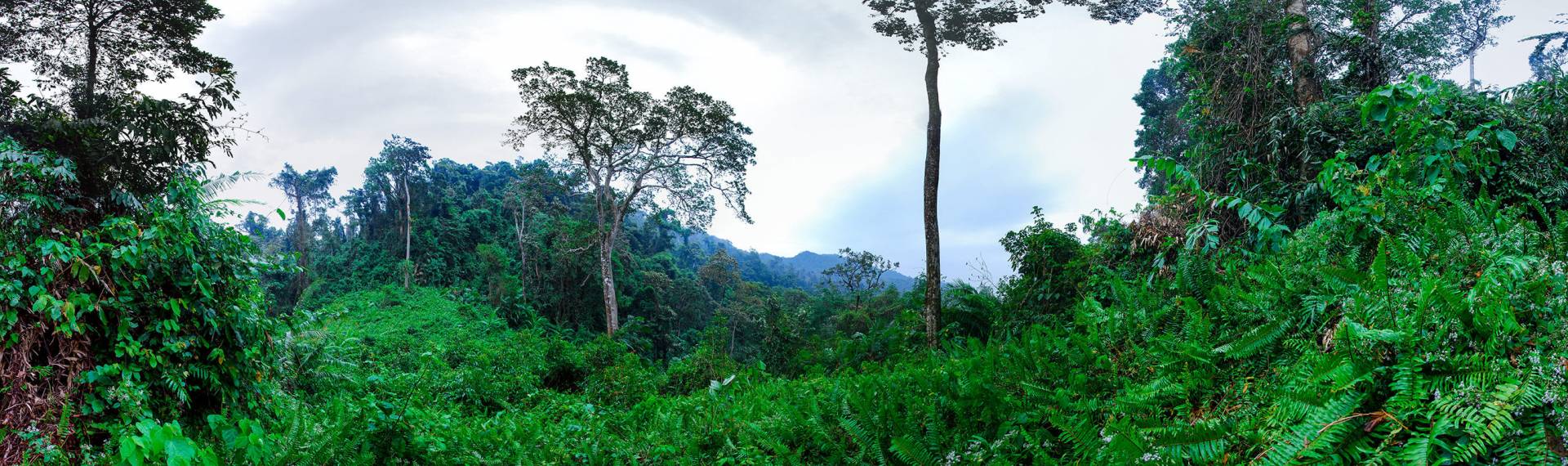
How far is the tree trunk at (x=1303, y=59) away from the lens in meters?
6.26

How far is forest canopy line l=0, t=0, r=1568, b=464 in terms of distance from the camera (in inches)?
72.5

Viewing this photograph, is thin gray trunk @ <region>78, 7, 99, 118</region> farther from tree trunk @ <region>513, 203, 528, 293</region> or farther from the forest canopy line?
tree trunk @ <region>513, 203, 528, 293</region>

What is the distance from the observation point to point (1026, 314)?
8297 mm

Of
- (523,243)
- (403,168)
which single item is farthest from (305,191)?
(523,243)

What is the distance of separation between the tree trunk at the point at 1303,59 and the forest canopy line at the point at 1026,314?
0.03 metres

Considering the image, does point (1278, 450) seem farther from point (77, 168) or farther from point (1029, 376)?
point (77, 168)

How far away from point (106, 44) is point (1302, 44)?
11.7 meters

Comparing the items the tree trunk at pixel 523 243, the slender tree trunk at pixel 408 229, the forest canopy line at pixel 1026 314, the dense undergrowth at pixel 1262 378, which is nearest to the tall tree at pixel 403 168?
the slender tree trunk at pixel 408 229

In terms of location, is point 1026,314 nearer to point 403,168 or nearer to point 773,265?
point 403,168

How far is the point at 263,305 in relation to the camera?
4320 millimetres

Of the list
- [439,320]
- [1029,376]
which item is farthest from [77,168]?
[439,320]

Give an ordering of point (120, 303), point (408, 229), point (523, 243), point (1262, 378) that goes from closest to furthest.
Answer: point (1262, 378), point (120, 303), point (523, 243), point (408, 229)

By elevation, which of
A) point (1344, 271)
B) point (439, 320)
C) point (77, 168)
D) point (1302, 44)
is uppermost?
point (1302, 44)

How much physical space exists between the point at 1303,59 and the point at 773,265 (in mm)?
46381
